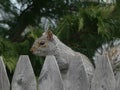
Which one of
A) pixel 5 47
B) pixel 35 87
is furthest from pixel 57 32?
pixel 35 87

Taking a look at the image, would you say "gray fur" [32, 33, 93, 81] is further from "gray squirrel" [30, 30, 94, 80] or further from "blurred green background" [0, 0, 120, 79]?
"blurred green background" [0, 0, 120, 79]

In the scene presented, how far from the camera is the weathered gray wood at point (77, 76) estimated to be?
2.44 meters

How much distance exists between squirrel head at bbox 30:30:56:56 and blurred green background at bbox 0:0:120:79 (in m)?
0.35

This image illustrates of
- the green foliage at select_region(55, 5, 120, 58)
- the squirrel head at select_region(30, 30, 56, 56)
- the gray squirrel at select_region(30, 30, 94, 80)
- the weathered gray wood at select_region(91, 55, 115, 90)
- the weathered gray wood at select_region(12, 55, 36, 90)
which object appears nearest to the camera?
the weathered gray wood at select_region(91, 55, 115, 90)

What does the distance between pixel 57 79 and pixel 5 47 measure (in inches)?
58.0

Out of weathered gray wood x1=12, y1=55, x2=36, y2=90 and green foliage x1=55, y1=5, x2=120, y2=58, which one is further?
green foliage x1=55, y1=5, x2=120, y2=58

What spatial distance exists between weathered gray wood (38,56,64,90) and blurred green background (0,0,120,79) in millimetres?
1166

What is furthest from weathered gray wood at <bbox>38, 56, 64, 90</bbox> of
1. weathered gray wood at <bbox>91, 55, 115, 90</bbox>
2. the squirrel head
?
the squirrel head

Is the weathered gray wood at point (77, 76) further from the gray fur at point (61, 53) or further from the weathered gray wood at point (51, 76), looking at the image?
the gray fur at point (61, 53)

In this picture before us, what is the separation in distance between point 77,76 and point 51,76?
0.15 metres

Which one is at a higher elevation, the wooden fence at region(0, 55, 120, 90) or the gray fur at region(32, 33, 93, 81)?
the wooden fence at region(0, 55, 120, 90)

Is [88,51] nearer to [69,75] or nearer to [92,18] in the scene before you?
[92,18]

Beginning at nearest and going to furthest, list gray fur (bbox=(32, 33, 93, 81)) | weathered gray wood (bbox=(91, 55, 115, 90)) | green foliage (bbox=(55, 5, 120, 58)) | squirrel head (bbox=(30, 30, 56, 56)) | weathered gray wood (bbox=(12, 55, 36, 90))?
weathered gray wood (bbox=(91, 55, 115, 90)), weathered gray wood (bbox=(12, 55, 36, 90)), gray fur (bbox=(32, 33, 93, 81)), squirrel head (bbox=(30, 30, 56, 56)), green foliage (bbox=(55, 5, 120, 58))

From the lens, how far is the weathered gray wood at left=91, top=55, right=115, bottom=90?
7.85 ft
